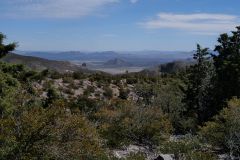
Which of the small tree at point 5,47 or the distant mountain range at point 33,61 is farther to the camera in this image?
the distant mountain range at point 33,61

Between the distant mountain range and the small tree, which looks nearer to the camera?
the small tree

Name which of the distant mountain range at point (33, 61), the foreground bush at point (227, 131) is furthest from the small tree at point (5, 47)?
the distant mountain range at point (33, 61)

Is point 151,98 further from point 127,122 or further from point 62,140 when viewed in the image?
point 62,140

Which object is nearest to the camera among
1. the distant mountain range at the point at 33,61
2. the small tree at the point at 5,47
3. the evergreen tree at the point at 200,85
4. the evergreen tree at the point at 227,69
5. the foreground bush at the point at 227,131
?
the foreground bush at the point at 227,131

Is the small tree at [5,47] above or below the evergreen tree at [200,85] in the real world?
above

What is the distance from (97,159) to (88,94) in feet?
139

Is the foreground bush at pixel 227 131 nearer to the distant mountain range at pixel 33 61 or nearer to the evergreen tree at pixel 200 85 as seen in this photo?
the evergreen tree at pixel 200 85

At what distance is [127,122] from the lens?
3103 cm

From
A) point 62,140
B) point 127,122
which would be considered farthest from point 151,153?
point 62,140

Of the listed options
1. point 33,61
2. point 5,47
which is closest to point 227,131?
point 5,47

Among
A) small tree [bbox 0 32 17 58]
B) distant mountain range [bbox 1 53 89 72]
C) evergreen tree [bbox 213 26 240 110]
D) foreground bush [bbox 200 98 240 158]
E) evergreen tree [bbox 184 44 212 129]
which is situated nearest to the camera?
foreground bush [bbox 200 98 240 158]

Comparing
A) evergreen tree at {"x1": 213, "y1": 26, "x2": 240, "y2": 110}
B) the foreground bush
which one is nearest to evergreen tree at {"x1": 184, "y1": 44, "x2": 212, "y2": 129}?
evergreen tree at {"x1": 213, "y1": 26, "x2": 240, "y2": 110}

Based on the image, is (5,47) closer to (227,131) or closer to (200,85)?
(227,131)

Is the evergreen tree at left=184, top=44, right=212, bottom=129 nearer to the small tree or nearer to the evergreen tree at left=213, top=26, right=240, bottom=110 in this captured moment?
the evergreen tree at left=213, top=26, right=240, bottom=110
